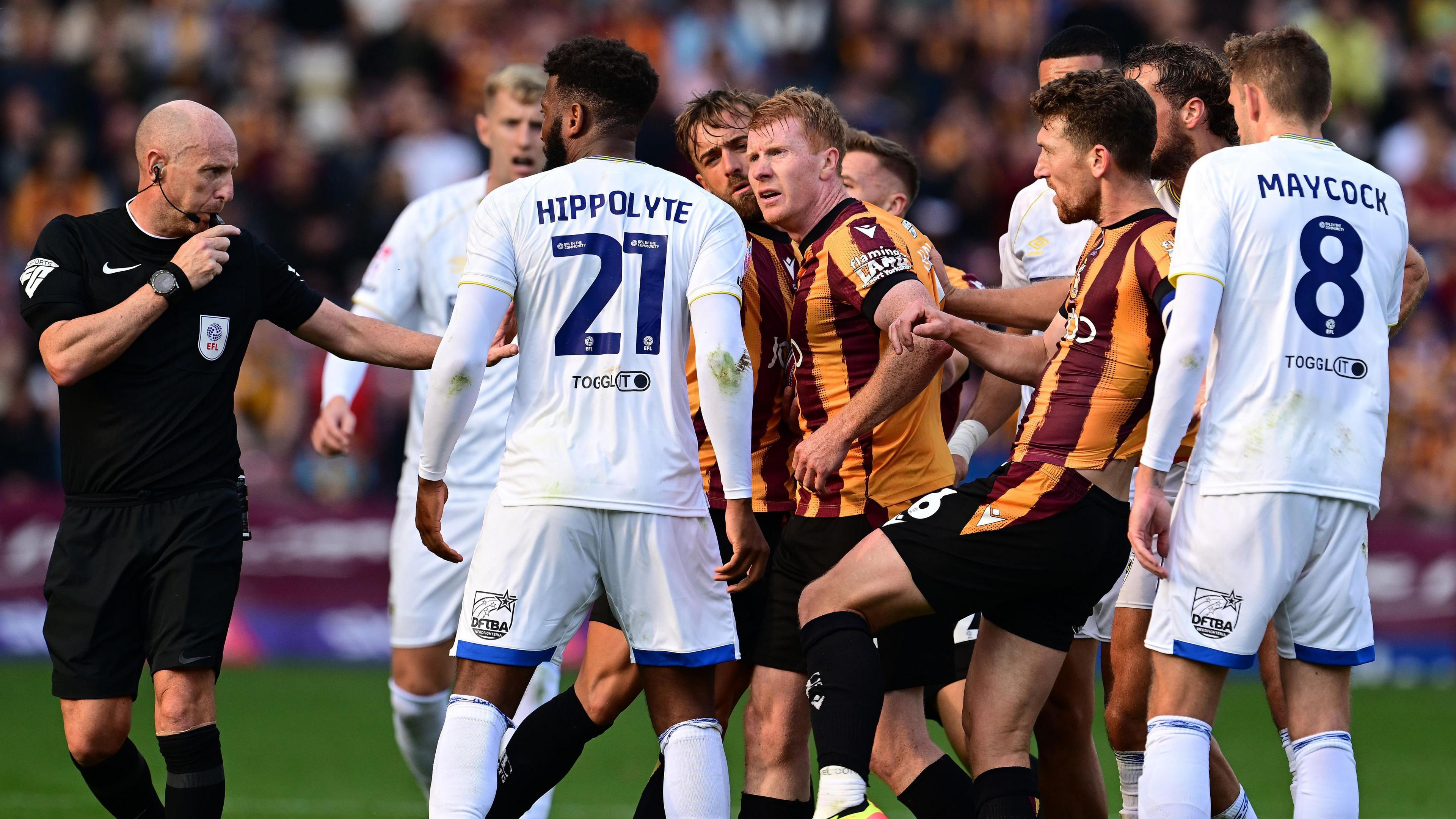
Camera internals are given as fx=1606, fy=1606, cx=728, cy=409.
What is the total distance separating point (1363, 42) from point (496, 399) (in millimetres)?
13641

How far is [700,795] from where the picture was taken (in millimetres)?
5145

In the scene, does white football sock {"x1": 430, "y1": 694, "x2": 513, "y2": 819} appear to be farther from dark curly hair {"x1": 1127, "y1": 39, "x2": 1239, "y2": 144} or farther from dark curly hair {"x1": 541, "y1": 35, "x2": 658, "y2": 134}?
dark curly hair {"x1": 1127, "y1": 39, "x2": 1239, "y2": 144}

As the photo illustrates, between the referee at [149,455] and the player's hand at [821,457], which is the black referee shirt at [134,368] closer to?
the referee at [149,455]

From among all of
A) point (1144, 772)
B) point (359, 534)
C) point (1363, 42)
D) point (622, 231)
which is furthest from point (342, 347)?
point (1363, 42)

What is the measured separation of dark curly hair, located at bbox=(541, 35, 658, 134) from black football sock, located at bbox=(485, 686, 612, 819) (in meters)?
2.08

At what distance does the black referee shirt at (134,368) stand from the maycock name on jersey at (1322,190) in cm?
353

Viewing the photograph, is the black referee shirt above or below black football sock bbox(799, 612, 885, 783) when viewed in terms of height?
above

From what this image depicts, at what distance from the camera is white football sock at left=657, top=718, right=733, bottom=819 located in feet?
16.9

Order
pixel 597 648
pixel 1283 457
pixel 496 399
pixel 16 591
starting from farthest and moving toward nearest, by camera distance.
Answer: pixel 16 591, pixel 496 399, pixel 597 648, pixel 1283 457

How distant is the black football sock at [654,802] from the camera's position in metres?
5.77

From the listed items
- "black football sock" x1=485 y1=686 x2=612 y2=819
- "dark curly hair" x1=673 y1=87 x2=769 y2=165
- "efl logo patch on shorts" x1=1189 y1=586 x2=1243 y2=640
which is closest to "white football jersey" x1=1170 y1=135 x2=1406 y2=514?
"efl logo patch on shorts" x1=1189 y1=586 x2=1243 y2=640

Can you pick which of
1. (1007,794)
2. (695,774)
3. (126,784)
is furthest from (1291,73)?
(126,784)

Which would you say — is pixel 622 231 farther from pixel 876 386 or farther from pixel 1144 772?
pixel 1144 772

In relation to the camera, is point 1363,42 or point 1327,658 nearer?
point 1327,658
